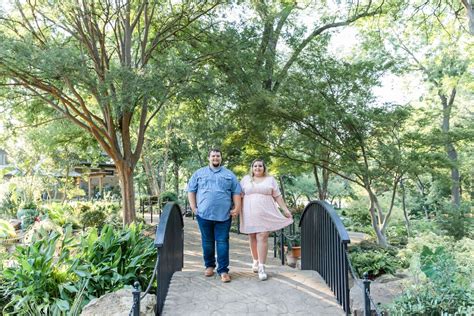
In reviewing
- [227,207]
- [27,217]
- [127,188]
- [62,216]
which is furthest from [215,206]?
[27,217]

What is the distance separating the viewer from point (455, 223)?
12.0m

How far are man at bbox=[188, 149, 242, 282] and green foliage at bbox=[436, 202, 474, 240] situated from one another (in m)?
9.81

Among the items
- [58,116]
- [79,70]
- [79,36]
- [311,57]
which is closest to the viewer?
[79,70]

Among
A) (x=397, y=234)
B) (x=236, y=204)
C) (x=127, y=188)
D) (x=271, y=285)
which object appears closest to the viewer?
(x=271, y=285)

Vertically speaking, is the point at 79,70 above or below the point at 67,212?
above

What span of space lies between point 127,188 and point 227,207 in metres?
6.15

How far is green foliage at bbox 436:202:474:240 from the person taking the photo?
1190 cm

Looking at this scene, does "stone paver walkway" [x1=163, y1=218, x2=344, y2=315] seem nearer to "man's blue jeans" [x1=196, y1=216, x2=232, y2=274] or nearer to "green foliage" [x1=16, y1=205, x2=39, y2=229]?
"man's blue jeans" [x1=196, y1=216, x2=232, y2=274]

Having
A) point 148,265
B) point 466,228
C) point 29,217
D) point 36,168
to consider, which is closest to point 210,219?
point 148,265

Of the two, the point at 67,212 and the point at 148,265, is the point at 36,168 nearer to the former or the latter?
the point at 67,212

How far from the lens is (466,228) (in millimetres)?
12047

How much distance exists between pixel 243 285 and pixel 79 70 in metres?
4.97

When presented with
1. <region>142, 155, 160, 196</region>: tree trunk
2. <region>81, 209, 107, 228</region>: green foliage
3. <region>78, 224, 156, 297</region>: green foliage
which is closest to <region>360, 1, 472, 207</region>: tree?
<region>78, 224, 156, 297</region>: green foliage

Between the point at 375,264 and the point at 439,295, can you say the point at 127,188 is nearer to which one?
the point at 375,264
